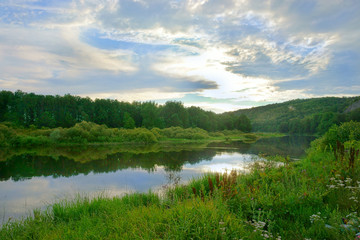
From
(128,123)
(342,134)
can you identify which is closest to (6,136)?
(128,123)

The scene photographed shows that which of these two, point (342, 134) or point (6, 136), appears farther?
point (6, 136)

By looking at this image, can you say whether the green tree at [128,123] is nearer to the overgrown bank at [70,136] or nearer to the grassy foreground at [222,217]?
the overgrown bank at [70,136]

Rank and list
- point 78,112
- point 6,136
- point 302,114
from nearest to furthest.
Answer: point 6,136 < point 78,112 < point 302,114

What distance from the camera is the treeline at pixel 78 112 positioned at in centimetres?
4272

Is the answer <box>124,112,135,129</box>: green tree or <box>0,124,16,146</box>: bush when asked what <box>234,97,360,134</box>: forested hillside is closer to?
<box>124,112,135,129</box>: green tree

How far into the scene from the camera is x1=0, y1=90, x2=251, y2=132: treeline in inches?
1682

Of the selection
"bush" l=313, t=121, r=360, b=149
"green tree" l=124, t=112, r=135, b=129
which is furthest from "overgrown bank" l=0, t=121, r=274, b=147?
"bush" l=313, t=121, r=360, b=149

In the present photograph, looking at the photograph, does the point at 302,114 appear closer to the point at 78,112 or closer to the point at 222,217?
the point at 78,112

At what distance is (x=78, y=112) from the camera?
47.6 meters

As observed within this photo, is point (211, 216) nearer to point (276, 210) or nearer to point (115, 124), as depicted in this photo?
point (276, 210)

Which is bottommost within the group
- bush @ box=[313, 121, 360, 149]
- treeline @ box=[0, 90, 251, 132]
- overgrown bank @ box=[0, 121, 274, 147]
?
overgrown bank @ box=[0, 121, 274, 147]

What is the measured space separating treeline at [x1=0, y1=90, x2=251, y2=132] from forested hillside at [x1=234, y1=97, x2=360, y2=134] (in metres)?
45.8

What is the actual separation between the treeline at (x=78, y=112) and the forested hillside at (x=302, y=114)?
150ft

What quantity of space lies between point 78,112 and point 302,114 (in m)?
108
